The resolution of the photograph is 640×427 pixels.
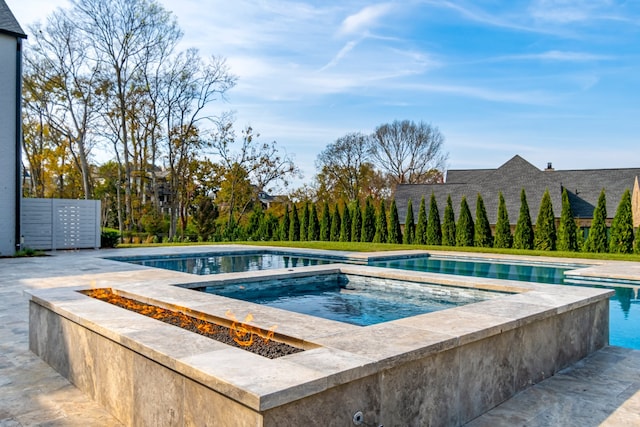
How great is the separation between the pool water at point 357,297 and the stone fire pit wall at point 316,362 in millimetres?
1831

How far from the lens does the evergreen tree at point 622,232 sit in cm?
1661

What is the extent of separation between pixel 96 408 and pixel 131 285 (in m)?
2.35

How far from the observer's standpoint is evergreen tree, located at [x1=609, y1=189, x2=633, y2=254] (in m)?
16.6

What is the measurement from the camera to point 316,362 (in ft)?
8.30

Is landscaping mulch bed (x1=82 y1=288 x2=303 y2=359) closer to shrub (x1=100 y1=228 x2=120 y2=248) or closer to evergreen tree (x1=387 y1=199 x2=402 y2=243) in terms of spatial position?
shrub (x1=100 y1=228 x2=120 y2=248)

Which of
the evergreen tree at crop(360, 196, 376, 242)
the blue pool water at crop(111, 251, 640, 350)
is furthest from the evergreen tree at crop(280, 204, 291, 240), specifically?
the blue pool water at crop(111, 251, 640, 350)

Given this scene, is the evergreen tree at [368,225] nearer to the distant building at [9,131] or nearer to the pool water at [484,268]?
the pool water at [484,268]

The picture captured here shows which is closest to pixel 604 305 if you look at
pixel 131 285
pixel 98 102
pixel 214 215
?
pixel 131 285

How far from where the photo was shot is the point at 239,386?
214 cm

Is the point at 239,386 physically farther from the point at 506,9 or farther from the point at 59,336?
the point at 506,9

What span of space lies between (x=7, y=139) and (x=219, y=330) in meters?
12.8

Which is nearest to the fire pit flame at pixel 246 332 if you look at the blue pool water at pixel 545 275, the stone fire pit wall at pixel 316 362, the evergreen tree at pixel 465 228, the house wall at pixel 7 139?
the stone fire pit wall at pixel 316 362

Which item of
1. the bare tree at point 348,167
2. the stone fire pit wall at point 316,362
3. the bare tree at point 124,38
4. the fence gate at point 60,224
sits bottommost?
the stone fire pit wall at point 316,362

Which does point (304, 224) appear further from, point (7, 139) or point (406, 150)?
point (406, 150)
